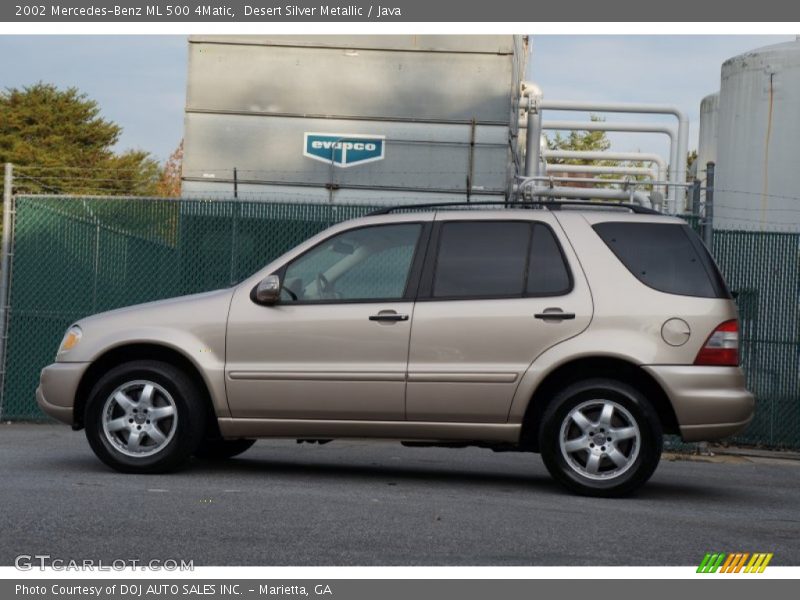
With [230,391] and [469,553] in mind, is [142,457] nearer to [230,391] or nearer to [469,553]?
[230,391]

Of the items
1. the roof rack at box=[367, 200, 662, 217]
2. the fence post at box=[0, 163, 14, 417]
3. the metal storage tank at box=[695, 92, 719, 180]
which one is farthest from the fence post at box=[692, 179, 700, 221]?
the metal storage tank at box=[695, 92, 719, 180]

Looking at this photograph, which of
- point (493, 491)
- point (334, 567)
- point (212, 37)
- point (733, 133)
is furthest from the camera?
point (733, 133)

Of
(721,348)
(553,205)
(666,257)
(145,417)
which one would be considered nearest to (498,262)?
(553,205)

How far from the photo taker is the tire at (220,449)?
384 inches

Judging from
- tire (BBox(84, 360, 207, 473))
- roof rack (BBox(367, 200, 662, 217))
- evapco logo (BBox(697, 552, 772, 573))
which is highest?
roof rack (BBox(367, 200, 662, 217))

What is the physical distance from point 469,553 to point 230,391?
117 inches

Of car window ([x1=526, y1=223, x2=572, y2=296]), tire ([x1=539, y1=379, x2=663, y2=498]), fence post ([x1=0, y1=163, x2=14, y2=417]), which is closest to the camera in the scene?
tire ([x1=539, y1=379, x2=663, y2=498])

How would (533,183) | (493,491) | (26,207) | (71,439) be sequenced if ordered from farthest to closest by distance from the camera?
(533,183)
(26,207)
(71,439)
(493,491)

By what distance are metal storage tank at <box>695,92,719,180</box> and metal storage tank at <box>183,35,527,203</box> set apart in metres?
9.61

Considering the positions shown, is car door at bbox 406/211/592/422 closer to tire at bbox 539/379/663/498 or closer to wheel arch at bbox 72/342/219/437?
tire at bbox 539/379/663/498

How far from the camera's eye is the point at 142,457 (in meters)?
8.68

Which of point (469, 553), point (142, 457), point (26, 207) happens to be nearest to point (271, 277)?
point (142, 457)

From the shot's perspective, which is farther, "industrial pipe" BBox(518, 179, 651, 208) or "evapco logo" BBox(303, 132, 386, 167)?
"industrial pipe" BBox(518, 179, 651, 208)

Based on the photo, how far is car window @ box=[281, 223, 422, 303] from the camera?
28.2 ft
